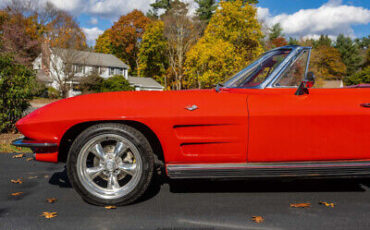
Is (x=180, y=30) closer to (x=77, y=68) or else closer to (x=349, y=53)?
(x=77, y=68)

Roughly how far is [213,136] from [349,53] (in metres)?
67.6

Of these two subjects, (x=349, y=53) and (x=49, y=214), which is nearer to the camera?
(x=49, y=214)

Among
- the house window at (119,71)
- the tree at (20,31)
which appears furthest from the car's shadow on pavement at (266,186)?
the house window at (119,71)

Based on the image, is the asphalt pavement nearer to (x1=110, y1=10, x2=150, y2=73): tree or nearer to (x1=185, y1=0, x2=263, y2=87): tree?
(x1=185, y1=0, x2=263, y2=87): tree

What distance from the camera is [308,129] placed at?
284 cm

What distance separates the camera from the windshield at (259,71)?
3203 mm

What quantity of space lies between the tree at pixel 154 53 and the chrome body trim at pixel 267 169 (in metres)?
47.8

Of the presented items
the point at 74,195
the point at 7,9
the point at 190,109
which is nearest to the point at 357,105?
the point at 190,109

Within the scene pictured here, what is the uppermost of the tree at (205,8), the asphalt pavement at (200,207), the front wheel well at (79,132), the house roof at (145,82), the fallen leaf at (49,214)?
the tree at (205,8)

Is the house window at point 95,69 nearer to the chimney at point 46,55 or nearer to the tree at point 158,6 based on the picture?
the chimney at point 46,55

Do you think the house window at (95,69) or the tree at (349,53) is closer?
the house window at (95,69)

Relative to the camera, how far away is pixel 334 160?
2.90 meters

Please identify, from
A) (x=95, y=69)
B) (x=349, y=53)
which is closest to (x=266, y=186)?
(x=95, y=69)

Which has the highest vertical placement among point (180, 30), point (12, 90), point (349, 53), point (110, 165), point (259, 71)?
point (349, 53)
